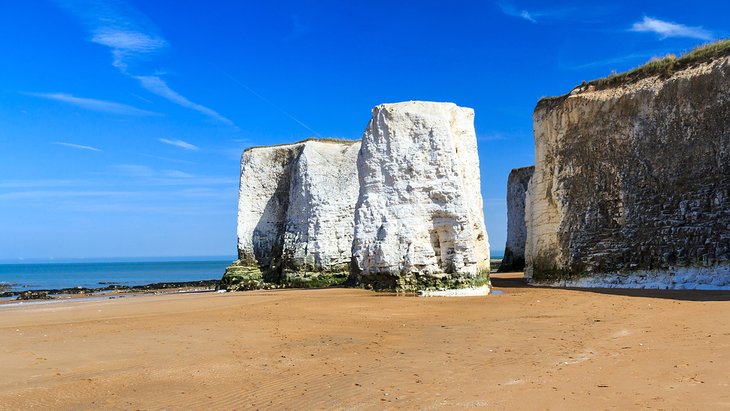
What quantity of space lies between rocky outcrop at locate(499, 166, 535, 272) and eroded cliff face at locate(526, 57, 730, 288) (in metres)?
15.2

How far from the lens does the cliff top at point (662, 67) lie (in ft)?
52.4

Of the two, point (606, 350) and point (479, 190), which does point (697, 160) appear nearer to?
point (479, 190)

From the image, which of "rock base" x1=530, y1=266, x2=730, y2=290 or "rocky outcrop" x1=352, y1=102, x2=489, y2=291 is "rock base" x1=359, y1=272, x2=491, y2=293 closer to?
"rocky outcrop" x1=352, y1=102, x2=489, y2=291

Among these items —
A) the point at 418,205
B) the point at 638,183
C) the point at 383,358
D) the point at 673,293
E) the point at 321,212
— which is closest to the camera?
the point at 383,358

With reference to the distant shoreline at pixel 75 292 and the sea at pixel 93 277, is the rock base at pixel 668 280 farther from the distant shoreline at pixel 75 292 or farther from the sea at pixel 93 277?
the sea at pixel 93 277

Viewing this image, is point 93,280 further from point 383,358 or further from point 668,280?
point 383,358

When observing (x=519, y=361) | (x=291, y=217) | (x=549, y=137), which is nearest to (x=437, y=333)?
(x=519, y=361)

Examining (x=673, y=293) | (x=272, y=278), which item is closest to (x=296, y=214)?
(x=272, y=278)

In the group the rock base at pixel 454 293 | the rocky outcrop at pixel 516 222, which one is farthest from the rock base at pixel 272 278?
the rocky outcrop at pixel 516 222

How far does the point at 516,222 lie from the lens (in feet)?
116

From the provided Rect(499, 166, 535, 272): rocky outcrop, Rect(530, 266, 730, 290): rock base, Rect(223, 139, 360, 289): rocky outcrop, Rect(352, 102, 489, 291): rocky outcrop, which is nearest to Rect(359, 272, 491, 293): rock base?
Rect(352, 102, 489, 291): rocky outcrop

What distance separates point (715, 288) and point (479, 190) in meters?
6.52

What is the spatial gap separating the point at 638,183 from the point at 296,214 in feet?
47.2

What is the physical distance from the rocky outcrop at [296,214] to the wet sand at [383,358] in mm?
12670
